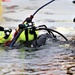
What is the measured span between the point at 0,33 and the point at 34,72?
7.88 feet

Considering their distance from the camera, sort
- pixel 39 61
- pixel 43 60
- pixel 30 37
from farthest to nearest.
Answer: pixel 30 37
pixel 43 60
pixel 39 61

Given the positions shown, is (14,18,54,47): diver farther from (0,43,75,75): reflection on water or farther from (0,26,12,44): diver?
(0,26,12,44): diver

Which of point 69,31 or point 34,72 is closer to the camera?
point 34,72

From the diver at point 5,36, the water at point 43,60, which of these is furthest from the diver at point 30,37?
the diver at point 5,36

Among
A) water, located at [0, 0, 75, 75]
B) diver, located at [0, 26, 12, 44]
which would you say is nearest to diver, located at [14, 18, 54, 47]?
water, located at [0, 0, 75, 75]

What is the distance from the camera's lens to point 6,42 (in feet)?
30.2

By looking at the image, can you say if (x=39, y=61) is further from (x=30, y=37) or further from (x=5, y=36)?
(x=5, y=36)

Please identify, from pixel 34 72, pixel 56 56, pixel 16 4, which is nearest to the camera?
pixel 34 72

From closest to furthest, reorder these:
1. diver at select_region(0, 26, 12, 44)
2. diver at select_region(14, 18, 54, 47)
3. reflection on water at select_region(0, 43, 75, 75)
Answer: reflection on water at select_region(0, 43, 75, 75) < diver at select_region(14, 18, 54, 47) < diver at select_region(0, 26, 12, 44)

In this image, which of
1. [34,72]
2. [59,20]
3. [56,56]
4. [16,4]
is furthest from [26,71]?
[16,4]

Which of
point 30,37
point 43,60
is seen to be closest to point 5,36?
point 30,37

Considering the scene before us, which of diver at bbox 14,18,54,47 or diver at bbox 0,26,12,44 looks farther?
diver at bbox 0,26,12,44

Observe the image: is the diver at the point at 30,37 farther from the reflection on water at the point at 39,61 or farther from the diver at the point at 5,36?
the diver at the point at 5,36

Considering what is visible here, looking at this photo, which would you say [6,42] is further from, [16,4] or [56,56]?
[16,4]
